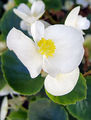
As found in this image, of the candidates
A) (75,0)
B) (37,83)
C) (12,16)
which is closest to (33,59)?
A: (37,83)

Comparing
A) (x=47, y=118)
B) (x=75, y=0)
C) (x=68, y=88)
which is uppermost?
(x=68, y=88)

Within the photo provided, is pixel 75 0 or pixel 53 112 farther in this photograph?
pixel 75 0

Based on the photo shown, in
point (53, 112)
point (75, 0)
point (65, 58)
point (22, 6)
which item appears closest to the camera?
point (65, 58)

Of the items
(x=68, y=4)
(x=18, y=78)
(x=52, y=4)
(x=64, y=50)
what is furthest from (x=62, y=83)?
(x=68, y=4)

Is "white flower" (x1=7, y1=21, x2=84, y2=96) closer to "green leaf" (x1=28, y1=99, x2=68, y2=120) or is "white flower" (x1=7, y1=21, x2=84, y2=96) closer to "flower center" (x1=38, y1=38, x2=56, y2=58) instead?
"flower center" (x1=38, y1=38, x2=56, y2=58)

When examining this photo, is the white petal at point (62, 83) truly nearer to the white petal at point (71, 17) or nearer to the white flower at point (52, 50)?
the white flower at point (52, 50)

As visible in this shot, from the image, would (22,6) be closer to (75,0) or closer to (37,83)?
(37,83)
